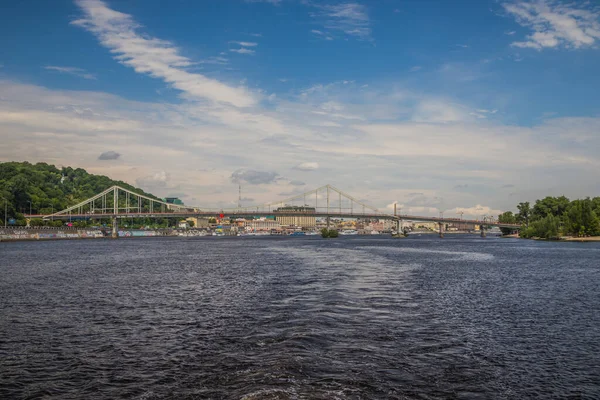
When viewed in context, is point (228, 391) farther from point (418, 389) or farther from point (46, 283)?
point (46, 283)

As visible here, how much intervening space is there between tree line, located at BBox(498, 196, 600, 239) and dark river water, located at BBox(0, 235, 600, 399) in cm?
10708

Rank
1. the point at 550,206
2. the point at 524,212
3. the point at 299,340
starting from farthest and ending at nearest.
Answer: the point at 524,212 → the point at 550,206 → the point at 299,340

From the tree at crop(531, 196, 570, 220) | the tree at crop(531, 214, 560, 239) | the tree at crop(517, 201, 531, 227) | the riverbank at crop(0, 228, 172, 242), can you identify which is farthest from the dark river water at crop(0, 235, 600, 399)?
the tree at crop(517, 201, 531, 227)

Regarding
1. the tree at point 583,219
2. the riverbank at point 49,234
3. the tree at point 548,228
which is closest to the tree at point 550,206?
the tree at point 548,228

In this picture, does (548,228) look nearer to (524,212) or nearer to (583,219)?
(583,219)

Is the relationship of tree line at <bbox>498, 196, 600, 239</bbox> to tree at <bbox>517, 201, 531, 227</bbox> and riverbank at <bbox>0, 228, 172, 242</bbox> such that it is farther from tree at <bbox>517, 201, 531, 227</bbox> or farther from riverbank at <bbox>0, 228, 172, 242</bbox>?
riverbank at <bbox>0, 228, 172, 242</bbox>

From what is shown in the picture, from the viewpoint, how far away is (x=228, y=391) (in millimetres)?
13234

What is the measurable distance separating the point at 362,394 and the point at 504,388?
425 centimetres

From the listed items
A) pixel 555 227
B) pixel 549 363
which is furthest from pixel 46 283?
pixel 555 227

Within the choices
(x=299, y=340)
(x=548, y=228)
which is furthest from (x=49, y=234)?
(x=548, y=228)

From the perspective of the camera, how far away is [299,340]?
1895cm

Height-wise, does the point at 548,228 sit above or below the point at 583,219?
below

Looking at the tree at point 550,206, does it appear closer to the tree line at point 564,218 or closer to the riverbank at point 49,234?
the tree line at point 564,218

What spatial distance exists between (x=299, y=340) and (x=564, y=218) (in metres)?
142
